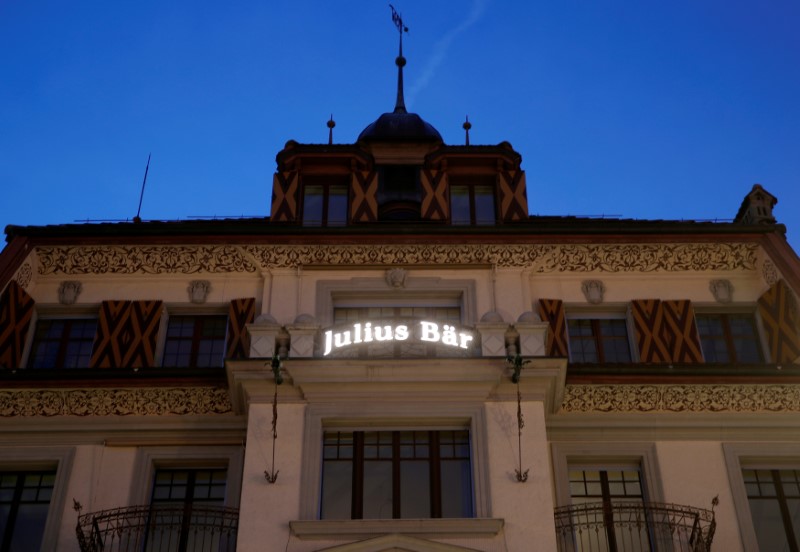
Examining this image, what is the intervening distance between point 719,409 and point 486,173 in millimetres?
7961

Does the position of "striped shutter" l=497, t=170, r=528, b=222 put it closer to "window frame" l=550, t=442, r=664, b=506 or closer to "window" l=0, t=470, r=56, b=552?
"window frame" l=550, t=442, r=664, b=506

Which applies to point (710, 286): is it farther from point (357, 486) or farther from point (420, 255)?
point (357, 486)

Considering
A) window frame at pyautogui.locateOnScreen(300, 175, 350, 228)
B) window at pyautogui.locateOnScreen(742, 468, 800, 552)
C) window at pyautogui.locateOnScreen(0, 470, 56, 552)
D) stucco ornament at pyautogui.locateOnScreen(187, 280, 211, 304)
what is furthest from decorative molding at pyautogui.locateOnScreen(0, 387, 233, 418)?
window at pyautogui.locateOnScreen(742, 468, 800, 552)

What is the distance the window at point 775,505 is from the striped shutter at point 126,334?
39.9 feet

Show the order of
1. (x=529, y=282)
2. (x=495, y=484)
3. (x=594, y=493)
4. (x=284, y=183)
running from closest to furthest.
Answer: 1. (x=495, y=484)
2. (x=594, y=493)
3. (x=529, y=282)
4. (x=284, y=183)

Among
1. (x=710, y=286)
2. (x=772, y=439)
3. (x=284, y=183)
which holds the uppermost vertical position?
(x=284, y=183)

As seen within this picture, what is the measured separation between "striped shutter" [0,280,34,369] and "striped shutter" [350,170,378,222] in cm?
733

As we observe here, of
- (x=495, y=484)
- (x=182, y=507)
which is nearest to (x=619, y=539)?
(x=495, y=484)

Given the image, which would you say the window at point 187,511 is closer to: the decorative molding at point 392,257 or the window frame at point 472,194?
the decorative molding at point 392,257

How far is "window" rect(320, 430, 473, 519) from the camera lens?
788 inches

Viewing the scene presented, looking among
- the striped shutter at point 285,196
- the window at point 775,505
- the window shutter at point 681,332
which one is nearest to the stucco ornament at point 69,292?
the striped shutter at point 285,196

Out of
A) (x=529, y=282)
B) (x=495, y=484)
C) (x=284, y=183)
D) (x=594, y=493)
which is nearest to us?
(x=495, y=484)

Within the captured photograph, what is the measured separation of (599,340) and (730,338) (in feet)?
9.09

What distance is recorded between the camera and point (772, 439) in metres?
21.9
